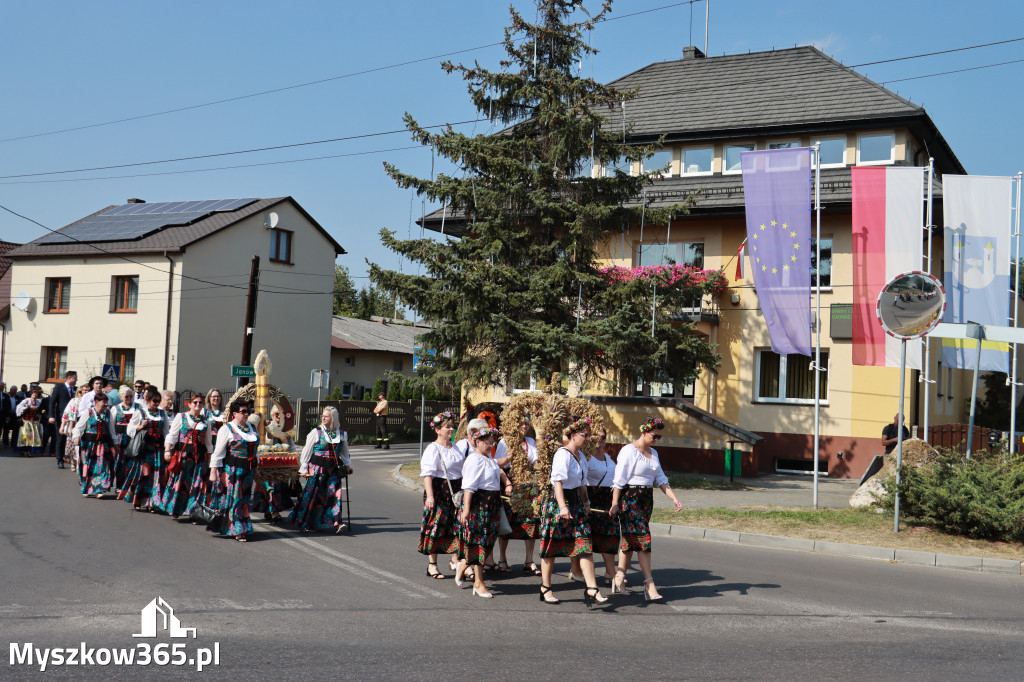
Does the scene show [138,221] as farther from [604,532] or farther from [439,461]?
[604,532]

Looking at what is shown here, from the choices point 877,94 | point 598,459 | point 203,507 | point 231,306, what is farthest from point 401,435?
point 598,459

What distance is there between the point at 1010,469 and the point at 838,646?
7.28 m

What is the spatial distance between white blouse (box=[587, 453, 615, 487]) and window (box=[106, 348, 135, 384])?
3070 cm

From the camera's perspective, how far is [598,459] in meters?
8.98

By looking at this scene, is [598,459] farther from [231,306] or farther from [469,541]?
[231,306]

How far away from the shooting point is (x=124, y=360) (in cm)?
3588

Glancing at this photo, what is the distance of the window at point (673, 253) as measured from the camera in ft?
81.8

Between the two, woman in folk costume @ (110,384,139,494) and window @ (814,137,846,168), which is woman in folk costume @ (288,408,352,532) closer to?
woman in folk costume @ (110,384,139,494)

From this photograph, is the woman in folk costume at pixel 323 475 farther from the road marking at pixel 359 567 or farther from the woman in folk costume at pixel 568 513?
the woman in folk costume at pixel 568 513

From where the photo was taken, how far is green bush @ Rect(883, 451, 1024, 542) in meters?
12.0

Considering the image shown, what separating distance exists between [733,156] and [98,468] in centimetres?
1833

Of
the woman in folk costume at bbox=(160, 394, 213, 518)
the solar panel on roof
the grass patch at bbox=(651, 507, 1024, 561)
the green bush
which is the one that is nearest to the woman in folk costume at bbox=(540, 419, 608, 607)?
the grass patch at bbox=(651, 507, 1024, 561)

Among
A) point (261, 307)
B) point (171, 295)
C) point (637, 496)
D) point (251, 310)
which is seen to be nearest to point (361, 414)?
point (251, 310)

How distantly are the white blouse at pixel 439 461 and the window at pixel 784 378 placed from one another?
16.5 meters
